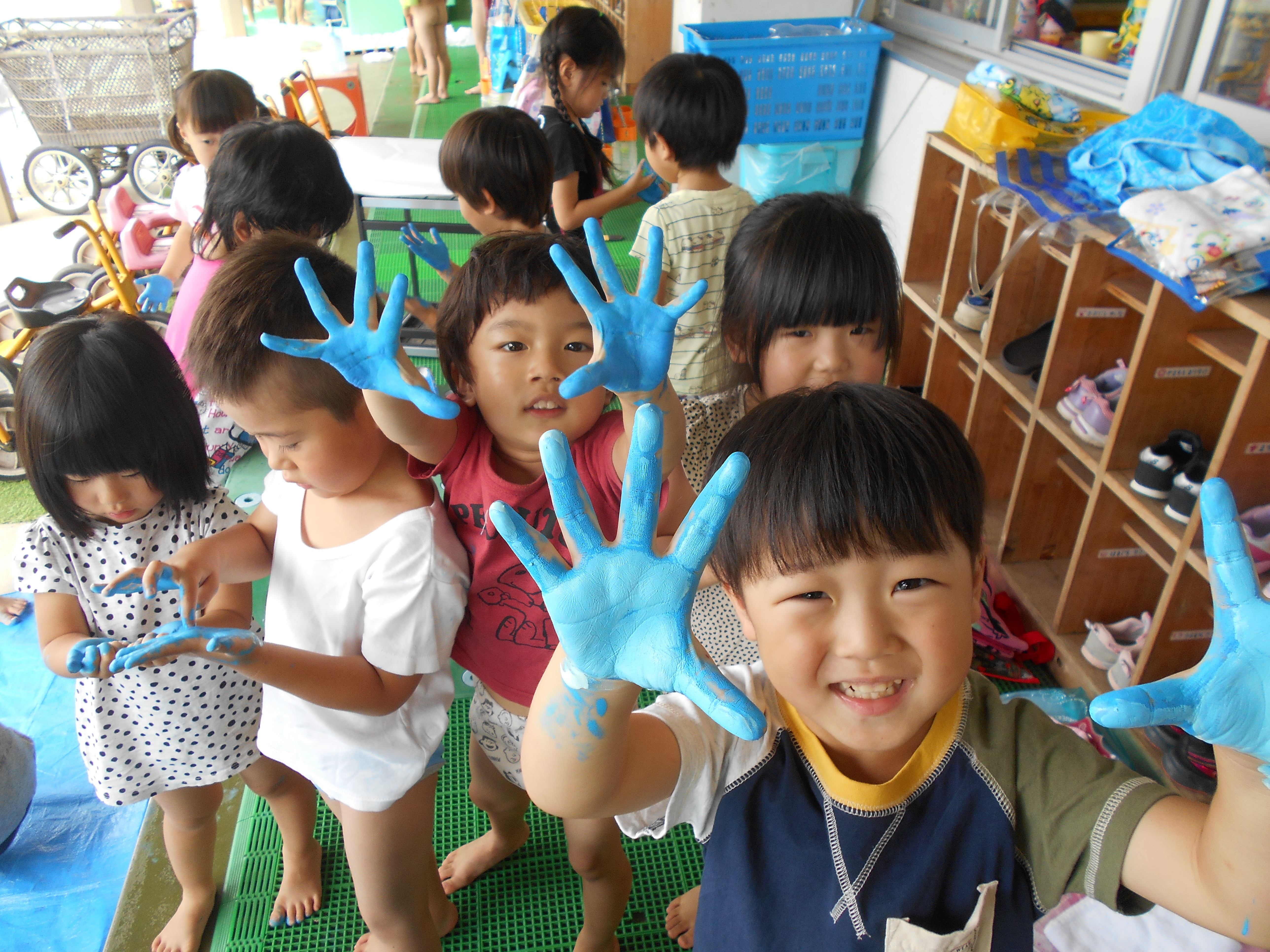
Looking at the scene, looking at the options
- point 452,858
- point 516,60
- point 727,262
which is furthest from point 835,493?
point 516,60

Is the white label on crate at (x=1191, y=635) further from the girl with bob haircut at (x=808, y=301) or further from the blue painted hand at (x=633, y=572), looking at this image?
the blue painted hand at (x=633, y=572)

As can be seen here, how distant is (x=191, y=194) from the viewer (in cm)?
288

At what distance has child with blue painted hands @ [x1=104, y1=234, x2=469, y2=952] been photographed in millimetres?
1019

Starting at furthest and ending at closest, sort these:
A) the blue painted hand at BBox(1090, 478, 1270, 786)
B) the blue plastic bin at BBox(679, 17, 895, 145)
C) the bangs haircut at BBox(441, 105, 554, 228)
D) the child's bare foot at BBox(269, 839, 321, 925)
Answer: the blue plastic bin at BBox(679, 17, 895, 145) → the bangs haircut at BBox(441, 105, 554, 228) → the child's bare foot at BBox(269, 839, 321, 925) → the blue painted hand at BBox(1090, 478, 1270, 786)

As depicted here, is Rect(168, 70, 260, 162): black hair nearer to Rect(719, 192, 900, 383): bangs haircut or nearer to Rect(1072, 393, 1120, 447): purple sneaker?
Rect(719, 192, 900, 383): bangs haircut

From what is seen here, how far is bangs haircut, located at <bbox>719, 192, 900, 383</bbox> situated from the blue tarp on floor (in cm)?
158

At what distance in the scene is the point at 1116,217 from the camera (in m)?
1.77

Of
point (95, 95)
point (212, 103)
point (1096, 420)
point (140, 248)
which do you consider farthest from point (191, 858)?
point (95, 95)

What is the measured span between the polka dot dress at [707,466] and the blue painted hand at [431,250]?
54cm

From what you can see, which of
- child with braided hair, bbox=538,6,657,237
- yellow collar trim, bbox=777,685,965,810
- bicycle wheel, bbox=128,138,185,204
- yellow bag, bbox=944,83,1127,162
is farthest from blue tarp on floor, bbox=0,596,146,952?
bicycle wheel, bbox=128,138,185,204

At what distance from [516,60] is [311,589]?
611 centimetres

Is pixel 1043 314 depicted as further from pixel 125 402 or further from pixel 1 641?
pixel 1 641

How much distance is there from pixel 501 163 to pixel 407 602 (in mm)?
1482

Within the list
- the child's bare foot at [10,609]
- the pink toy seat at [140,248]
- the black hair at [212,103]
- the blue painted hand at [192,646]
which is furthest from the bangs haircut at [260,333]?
the pink toy seat at [140,248]
